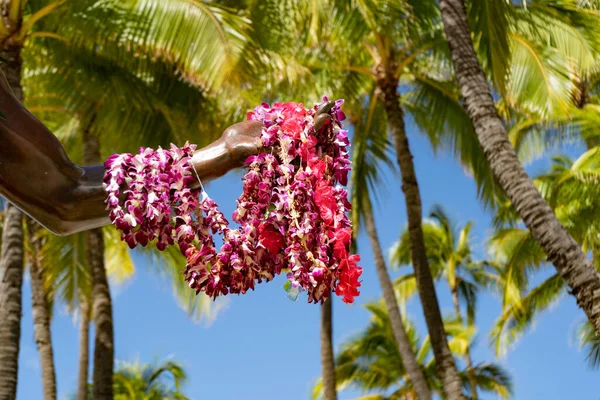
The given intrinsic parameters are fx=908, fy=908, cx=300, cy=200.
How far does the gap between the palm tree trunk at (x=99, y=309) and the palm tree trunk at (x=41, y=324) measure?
8.86 feet

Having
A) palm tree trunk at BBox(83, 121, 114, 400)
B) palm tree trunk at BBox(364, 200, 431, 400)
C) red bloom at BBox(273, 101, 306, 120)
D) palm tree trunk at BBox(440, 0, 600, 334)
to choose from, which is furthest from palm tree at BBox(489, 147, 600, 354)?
red bloom at BBox(273, 101, 306, 120)

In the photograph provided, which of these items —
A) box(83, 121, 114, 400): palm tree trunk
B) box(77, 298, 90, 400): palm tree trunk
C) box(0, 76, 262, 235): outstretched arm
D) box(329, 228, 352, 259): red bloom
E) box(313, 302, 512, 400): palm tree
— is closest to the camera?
box(0, 76, 262, 235): outstretched arm

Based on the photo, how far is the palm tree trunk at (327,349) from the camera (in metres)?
16.9

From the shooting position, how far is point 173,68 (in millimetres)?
14141

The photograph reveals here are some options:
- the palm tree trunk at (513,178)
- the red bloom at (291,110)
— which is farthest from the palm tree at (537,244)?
the red bloom at (291,110)

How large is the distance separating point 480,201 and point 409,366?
3.35m

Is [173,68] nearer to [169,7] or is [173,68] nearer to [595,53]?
[169,7]

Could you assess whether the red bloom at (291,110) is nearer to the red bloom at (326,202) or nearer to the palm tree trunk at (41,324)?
the red bloom at (326,202)

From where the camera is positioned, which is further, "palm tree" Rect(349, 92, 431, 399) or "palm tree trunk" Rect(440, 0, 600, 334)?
"palm tree" Rect(349, 92, 431, 399)

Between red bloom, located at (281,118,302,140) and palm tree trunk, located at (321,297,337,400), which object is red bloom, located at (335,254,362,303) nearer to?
red bloom, located at (281,118,302,140)

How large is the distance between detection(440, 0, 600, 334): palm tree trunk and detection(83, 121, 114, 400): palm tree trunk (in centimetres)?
605

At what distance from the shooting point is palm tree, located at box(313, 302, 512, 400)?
25.7 metres

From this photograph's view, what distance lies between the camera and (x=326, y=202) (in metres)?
2.93

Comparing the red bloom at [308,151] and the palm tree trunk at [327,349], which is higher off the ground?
the palm tree trunk at [327,349]
